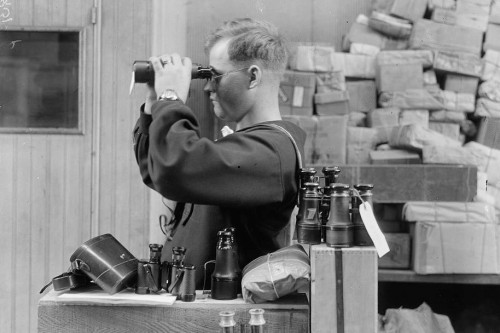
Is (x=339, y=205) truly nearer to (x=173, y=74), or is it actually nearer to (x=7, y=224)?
(x=173, y=74)

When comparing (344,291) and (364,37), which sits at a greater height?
(364,37)

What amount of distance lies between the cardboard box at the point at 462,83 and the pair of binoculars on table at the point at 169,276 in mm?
2568

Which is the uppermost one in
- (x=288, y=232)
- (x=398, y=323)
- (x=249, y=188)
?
(x=249, y=188)

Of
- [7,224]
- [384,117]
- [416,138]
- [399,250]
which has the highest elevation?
[384,117]

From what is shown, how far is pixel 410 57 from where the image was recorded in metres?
→ 4.10

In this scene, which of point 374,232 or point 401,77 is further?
point 401,77

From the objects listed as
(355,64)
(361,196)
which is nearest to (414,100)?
(355,64)

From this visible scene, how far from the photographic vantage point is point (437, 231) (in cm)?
374

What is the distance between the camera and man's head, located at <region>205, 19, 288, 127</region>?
7.30 feet

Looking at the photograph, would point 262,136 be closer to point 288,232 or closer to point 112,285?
point 288,232

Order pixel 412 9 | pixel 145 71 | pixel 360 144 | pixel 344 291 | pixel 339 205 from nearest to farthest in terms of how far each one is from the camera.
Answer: pixel 344 291 < pixel 339 205 < pixel 145 71 < pixel 360 144 < pixel 412 9

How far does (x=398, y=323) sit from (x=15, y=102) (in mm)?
2328

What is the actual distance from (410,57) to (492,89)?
1.68 feet

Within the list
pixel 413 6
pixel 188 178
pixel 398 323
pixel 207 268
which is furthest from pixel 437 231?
pixel 188 178
